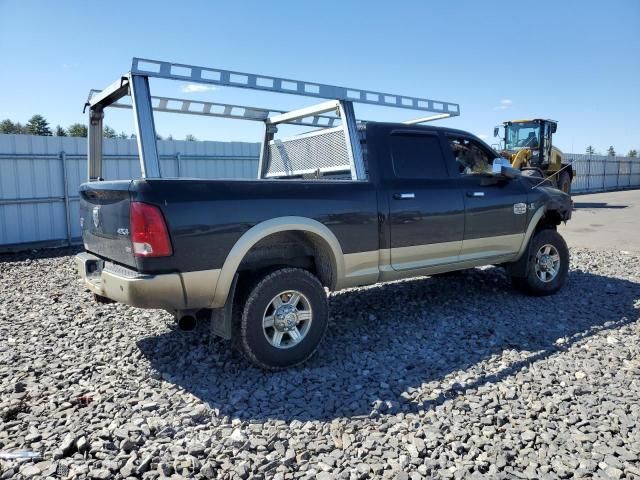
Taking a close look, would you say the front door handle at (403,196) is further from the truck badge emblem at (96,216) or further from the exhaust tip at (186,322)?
the truck badge emblem at (96,216)

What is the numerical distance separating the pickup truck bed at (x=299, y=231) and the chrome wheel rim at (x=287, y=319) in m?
0.01

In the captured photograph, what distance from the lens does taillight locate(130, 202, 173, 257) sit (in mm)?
3139

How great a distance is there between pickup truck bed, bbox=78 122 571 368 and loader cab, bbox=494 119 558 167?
14249 mm

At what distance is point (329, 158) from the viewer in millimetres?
4820

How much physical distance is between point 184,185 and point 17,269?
21.6 ft

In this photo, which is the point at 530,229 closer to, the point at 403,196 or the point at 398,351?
the point at 403,196

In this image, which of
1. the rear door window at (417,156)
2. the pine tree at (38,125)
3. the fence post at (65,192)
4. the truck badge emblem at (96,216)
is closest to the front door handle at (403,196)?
the rear door window at (417,156)

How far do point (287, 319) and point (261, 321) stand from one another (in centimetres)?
24

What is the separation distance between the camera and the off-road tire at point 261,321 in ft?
11.7

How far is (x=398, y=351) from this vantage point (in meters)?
4.14

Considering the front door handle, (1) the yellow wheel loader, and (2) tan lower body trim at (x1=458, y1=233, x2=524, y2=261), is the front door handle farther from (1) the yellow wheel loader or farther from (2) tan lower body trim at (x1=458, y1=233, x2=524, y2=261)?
(1) the yellow wheel loader

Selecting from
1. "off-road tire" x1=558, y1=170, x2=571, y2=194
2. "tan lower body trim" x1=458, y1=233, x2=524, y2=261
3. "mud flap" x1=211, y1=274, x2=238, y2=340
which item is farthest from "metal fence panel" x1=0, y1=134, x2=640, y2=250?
"off-road tire" x1=558, y1=170, x2=571, y2=194

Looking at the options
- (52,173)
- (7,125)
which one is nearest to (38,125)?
(7,125)

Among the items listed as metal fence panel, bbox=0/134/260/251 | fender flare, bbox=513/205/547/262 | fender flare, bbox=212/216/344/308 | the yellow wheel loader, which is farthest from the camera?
the yellow wheel loader
